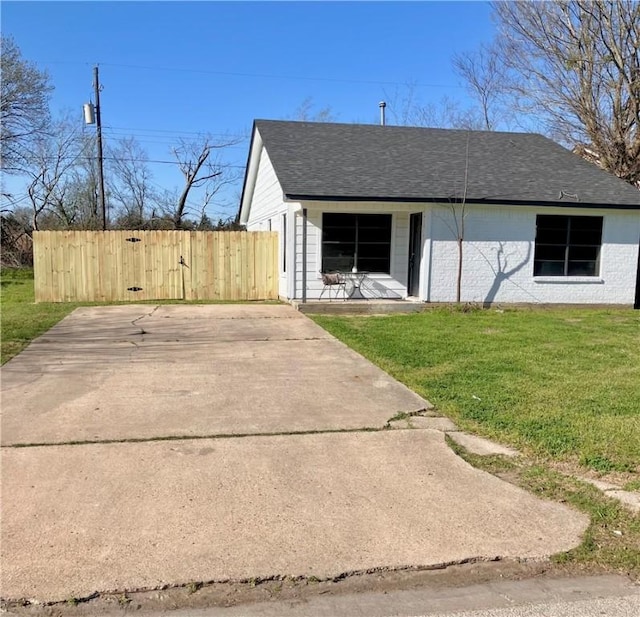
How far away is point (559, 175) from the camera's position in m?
15.4

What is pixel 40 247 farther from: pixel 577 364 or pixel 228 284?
pixel 577 364

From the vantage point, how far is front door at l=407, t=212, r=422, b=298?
14.2 metres

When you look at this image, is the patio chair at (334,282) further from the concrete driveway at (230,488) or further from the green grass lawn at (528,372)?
the concrete driveway at (230,488)

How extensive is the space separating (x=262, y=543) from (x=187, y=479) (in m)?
1.01

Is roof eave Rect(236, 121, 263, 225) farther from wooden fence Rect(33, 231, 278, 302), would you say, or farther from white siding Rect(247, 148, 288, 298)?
wooden fence Rect(33, 231, 278, 302)

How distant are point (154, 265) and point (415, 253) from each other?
7.23 m

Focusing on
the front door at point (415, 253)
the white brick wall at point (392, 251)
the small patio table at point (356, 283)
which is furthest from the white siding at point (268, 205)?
the front door at point (415, 253)

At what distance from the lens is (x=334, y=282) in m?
13.7

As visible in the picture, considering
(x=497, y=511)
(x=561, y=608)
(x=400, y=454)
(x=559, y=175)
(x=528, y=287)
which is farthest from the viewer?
(x=559, y=175)

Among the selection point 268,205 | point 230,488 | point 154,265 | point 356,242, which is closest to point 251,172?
point 268,205

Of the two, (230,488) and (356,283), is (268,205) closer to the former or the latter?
(356,283)

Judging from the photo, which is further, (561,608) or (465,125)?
(465,125)

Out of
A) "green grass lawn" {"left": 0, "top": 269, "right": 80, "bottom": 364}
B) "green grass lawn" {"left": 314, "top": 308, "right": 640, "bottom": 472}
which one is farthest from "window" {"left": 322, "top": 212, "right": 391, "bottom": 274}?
"green grass lawn" {"left": 0, "top": 269, "right": 80, "bottom": 364}

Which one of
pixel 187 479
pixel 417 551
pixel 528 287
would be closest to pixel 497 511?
pixel 417 551
